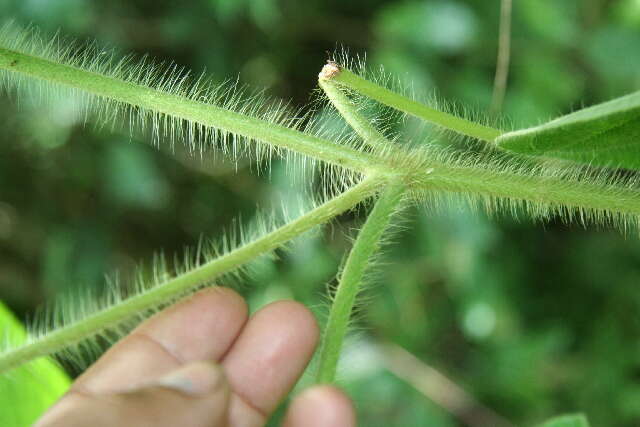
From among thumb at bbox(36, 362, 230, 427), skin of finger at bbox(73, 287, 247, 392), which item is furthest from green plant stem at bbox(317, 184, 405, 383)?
skin of finger at bbox(73, 287, 247, 392)

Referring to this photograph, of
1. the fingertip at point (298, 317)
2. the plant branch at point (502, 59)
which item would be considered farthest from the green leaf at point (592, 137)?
the plant branch at point (502, 59)

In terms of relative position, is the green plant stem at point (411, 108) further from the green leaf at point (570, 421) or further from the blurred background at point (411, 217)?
the blurred background at point (411, 217)

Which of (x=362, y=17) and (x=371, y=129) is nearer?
(x=371, y=129)

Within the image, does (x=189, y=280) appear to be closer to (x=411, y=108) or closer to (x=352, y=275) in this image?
(x=352, y=275)

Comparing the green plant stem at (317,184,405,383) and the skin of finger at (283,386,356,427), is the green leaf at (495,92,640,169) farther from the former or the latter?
the skin of finger at (283,386,356,427)

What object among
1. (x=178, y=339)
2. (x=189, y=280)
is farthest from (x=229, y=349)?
(x=189, y=280)

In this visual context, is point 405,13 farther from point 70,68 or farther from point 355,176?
point 70,68

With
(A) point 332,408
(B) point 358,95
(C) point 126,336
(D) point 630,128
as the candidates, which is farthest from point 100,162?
(D) point 630,128
